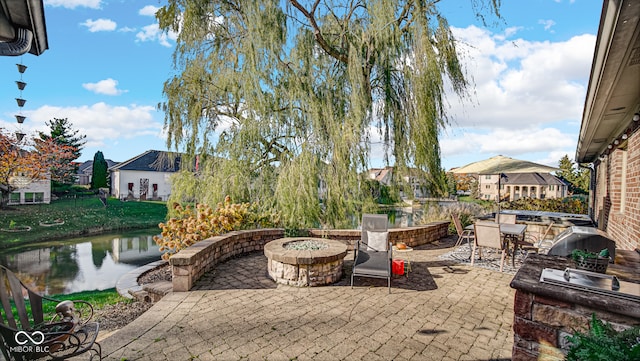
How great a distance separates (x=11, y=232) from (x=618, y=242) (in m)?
20.5

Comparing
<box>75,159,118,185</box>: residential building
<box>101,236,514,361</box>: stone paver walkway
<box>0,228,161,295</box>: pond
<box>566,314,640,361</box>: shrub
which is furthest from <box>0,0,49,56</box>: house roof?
<box>75,159,118,185</box>: residential building

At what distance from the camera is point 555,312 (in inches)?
70.2

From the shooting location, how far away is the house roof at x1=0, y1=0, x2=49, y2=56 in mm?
2118

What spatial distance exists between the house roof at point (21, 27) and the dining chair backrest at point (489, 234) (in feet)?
21.0

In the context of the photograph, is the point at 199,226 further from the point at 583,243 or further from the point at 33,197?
the point at 33,197

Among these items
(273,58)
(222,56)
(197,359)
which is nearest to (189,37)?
(222,56)

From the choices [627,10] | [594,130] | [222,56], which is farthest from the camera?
[222,56]

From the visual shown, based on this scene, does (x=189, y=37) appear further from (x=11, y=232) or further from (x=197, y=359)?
(x=11, y=232)

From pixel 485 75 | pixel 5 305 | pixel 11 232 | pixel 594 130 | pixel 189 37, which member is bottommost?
pixel 11 232

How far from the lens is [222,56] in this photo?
8578mm

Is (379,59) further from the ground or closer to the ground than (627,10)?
further from the ground

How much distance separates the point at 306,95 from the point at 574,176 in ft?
97.4

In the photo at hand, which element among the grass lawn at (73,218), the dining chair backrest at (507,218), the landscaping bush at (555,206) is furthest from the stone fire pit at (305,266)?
the grass lawn at (73,218)

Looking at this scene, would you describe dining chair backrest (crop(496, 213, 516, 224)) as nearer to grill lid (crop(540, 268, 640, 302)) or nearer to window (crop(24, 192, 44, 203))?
grill lid (crop(540, 268, 640, 302))
